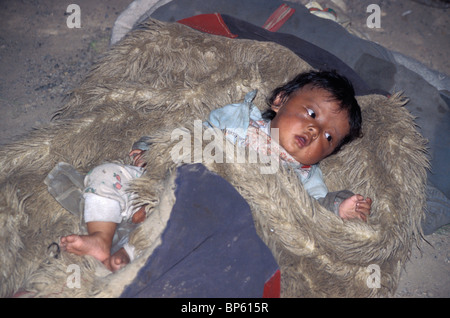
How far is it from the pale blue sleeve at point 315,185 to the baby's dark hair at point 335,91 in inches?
5.6

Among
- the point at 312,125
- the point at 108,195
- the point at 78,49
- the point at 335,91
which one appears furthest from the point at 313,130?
the point at 78,49

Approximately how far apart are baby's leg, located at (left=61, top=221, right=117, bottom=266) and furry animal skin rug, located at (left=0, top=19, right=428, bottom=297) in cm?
4

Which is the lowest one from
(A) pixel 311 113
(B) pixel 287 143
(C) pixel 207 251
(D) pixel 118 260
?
(D) pixel 118 260

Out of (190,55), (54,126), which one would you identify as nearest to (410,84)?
(190,55)

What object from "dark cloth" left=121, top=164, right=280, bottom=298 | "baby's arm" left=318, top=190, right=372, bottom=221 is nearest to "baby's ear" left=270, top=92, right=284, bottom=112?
"baby's arm" left=318, top=190, right=372, bottom=221

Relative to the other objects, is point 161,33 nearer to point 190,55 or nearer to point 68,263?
point 190,55

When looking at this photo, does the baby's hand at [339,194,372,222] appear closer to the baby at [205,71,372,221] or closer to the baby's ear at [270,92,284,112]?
the baby at [205,71,372,221]

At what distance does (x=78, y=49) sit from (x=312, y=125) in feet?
5.79

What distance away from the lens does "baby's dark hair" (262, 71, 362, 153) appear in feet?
5.18

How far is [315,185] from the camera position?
1657 millimetres

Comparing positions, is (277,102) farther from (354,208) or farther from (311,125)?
(354,208)

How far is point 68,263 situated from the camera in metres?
1.21

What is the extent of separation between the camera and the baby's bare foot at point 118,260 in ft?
3.96

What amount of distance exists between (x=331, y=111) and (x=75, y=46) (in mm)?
1835
